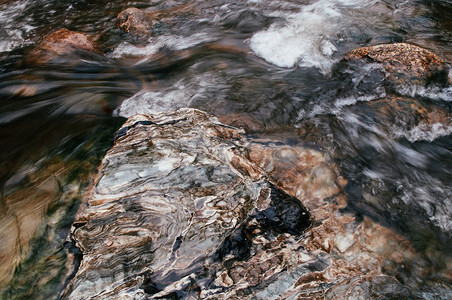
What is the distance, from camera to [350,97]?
4.55m

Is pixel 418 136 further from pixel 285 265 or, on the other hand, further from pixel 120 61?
pixel 120 61

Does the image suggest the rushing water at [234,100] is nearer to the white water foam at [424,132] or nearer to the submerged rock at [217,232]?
the white water foam at [424,132]

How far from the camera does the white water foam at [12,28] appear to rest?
733cm

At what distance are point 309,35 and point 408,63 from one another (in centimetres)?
217

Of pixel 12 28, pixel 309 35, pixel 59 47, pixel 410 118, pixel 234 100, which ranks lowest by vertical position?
pixel 410 118

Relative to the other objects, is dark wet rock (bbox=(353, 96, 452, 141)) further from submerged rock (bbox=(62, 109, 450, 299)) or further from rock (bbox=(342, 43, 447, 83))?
submerged rock (bbox=(62, 109, 450, 299))

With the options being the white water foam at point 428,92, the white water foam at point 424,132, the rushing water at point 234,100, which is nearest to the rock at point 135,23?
the rushing water at point 234,100

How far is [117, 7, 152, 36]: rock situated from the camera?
281 inches

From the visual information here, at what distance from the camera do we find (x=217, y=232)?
8.05 feet

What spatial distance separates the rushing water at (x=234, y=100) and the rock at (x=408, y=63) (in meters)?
0.16

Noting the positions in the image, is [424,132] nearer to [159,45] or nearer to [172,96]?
→ [172,96]

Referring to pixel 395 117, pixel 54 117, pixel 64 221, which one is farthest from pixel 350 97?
pixel 54 117

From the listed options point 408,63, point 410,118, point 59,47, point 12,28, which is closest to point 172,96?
point 59,47

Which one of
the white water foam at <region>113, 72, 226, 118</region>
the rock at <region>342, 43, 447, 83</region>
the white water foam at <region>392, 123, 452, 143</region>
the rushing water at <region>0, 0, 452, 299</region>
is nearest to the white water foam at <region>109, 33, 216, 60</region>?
the rushing water at <region>0, 0, 452, 299</region>
